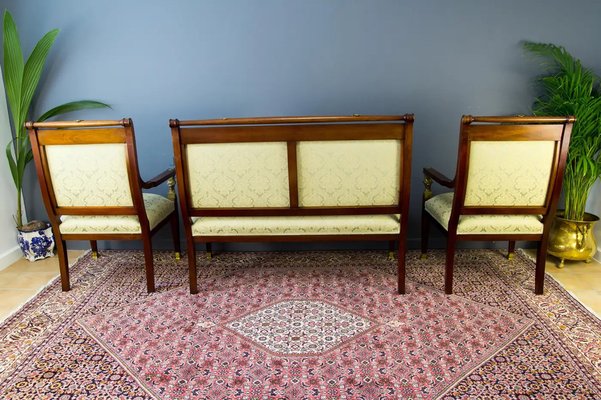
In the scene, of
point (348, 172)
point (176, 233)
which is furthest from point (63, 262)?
point (348, 172)

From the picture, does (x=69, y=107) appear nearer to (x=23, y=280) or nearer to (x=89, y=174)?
(x=89, y=174)

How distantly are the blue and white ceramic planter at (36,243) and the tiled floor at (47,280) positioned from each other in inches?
2.1

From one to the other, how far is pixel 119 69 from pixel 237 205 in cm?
146

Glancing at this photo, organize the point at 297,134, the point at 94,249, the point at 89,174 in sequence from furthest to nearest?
1. the point at 94,249
2. the point at 89,174
3. the point at 297,134

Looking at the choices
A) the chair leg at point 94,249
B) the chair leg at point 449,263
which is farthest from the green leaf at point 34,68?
the chair leg at point 449,263

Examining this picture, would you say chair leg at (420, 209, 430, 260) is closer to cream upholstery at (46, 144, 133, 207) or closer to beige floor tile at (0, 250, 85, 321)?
cream upholstery at (46, 144, 133, 207)

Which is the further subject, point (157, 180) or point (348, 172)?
point (157, 180)

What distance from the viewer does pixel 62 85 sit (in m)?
3.18

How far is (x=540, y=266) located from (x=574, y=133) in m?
0.86

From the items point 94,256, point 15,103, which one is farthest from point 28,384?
point 15,103

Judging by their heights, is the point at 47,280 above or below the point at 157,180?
below

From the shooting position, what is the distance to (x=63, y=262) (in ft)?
8.82

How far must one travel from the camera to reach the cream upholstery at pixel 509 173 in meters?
2.31

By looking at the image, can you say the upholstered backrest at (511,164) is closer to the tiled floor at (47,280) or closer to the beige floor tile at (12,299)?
the tiled floor at (47,280)
